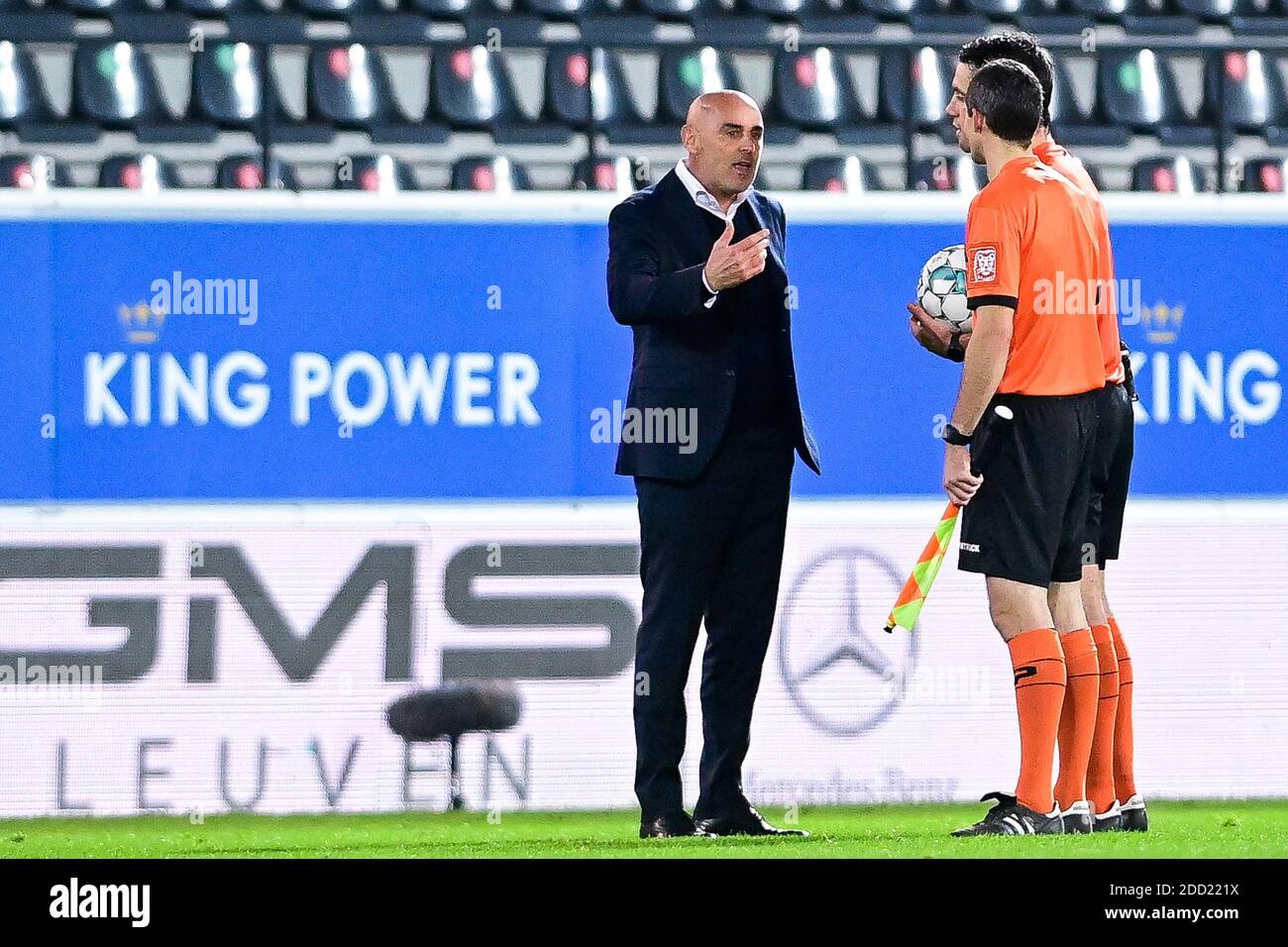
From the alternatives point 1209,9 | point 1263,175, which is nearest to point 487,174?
point 1263,175

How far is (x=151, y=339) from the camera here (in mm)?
6066

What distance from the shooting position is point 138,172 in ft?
23.9

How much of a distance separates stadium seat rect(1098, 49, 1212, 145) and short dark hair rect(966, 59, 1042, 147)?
418cm

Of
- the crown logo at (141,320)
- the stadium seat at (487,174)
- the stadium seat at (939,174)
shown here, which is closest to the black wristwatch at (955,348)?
the stadium seat at (939,174)

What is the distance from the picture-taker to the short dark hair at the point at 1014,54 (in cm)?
468

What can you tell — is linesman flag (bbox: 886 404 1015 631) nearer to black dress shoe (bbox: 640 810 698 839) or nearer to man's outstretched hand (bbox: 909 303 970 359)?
man's outstretched hand (bbox: 909 303 970 359)

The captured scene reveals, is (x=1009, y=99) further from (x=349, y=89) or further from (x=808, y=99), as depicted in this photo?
(x=349, y=89)

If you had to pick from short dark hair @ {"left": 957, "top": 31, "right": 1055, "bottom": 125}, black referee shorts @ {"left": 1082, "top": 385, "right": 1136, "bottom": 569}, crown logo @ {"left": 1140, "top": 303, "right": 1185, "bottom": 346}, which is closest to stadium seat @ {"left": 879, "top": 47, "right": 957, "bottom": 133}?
crown logo @ {"left": 1140, "top": 303, "right": 1185, "bottom": 346}

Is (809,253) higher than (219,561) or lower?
higher

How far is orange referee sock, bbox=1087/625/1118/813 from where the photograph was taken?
15.7 ft

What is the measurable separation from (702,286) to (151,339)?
90.1 inches
